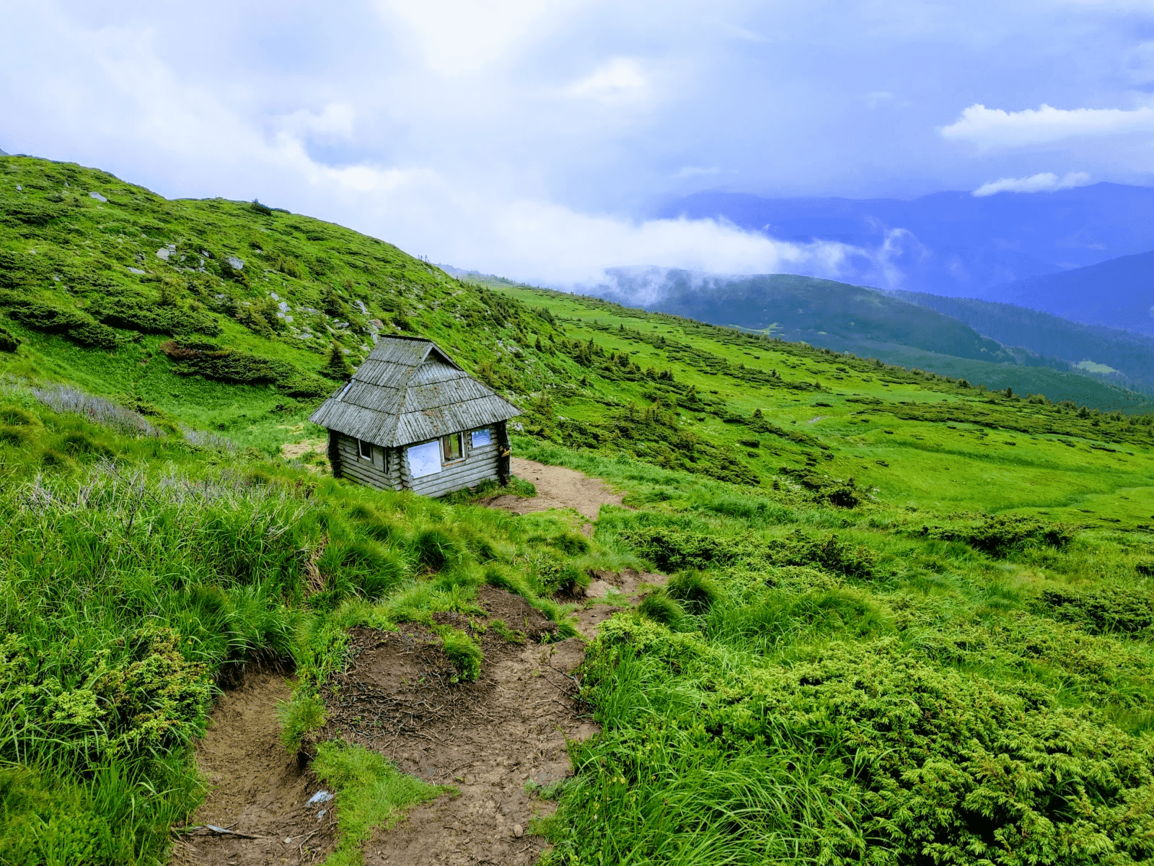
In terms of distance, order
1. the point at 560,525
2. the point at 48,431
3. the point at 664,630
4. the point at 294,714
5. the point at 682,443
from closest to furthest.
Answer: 1. the point at 294,714
2. the point at 664,630
3. the point at 48,431
4. the point at 560,525
5. the point at 682,443

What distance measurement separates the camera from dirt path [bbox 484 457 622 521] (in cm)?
2311

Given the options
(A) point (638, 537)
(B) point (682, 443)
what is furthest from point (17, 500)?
(B) point (682, 443)

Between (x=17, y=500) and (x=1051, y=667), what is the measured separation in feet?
46.6

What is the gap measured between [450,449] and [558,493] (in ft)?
17.9

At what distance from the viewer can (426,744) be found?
572 cm

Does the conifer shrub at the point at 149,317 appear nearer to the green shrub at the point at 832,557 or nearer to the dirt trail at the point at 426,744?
the dirt trail at the point at 426,744

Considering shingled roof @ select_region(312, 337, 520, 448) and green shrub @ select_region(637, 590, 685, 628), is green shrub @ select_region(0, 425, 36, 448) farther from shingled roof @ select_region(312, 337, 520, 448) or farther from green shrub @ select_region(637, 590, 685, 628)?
shingled roof @ select_region(312, 337, 520, 448)

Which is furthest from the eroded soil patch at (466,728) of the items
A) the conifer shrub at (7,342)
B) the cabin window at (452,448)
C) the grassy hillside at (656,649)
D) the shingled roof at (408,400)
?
the conifer shrub at (7,342)

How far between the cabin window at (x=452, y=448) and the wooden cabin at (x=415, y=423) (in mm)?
44

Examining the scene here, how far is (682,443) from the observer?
50.5 meters

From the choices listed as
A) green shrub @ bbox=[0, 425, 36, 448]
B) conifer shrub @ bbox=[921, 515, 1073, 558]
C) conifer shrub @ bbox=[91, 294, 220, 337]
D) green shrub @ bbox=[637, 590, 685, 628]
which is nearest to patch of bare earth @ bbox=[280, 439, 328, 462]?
conifer shrub @ bbox=[91, 294, 220, 337]

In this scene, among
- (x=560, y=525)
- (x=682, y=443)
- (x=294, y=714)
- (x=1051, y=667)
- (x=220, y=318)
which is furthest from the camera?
(x=682, y=443)

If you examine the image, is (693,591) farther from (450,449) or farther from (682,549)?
(450,449)

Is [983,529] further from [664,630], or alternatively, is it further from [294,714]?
[294,714]
